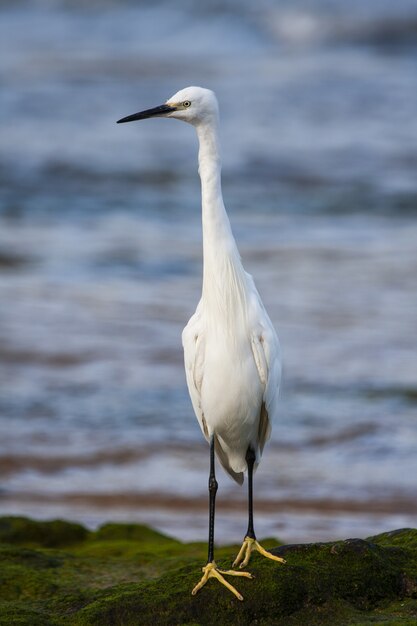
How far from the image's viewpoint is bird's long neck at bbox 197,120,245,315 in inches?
214

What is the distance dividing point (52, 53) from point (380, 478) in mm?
26688

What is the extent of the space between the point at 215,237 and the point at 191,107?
0.62 metres

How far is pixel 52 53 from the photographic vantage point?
34.0 m

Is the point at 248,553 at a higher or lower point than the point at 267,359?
lower

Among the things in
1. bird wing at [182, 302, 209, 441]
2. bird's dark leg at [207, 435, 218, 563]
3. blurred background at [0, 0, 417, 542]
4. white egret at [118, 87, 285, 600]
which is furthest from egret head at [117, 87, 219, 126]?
blurred background at [0, 0, 417, 542]

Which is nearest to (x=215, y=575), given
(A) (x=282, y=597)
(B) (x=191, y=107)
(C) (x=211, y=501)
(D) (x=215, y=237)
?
(A) (x=282, y=597)

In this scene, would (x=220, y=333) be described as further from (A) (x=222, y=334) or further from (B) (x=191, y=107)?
(B) (x=191, y=107)

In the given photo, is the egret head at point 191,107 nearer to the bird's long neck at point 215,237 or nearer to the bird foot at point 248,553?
the bird's long neck at point 215,237

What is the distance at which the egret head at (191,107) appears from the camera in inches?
211

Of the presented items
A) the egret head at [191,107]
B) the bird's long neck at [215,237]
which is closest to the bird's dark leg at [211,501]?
the bird's long neck at [215,237]

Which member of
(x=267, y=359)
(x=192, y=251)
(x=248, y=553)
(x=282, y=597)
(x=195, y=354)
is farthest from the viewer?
(x=192, y=251)

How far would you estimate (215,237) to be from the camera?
5484 mm

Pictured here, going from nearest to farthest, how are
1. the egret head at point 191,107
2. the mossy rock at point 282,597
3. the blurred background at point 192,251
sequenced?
the mossy rock at point 282,597, the egret head at point 191,107, the blurred background at point 192,251

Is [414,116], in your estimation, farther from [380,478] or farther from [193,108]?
[193,108]
